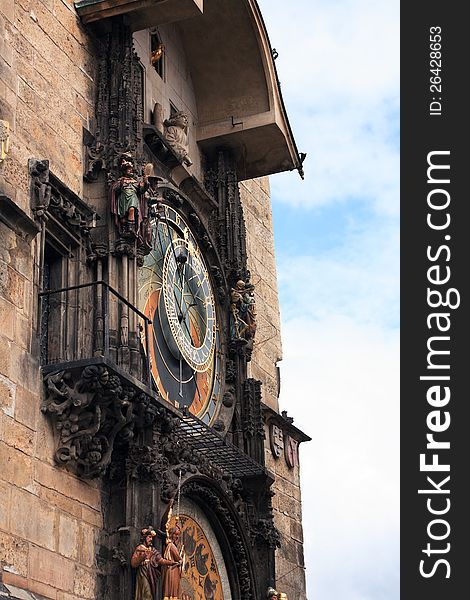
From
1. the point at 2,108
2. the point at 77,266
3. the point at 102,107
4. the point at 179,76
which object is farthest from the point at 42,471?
the point at 179,76

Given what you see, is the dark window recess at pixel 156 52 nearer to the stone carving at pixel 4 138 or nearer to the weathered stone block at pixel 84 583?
the stone carving at pixel 4 138

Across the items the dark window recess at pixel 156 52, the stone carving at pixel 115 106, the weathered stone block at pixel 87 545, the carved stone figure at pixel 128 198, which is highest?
the dark window recess at pixel 156 52

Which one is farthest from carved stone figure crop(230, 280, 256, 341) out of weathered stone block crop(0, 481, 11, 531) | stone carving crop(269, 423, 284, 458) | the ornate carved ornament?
weathered stone block crop(0, 481, 11, 531)

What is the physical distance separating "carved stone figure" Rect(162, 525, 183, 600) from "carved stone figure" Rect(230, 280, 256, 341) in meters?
3.70

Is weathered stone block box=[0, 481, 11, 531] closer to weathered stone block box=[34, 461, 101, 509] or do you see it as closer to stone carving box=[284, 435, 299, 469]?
weathered stone block box=[34, 461, 101, 509]

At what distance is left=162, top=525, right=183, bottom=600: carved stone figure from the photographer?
34.8 feet

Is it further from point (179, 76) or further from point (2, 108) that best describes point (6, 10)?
point (179, 76)

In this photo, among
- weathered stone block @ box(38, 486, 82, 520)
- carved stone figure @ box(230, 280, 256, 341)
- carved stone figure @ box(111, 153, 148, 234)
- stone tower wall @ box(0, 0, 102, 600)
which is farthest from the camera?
carved stone figure @ box(230, 280, 256, 341)

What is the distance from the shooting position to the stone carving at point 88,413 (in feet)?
33.9

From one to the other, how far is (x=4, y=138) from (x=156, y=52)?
430cm

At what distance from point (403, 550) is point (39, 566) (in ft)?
10.5

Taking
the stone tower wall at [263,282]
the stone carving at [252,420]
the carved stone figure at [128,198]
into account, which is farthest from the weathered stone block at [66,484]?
the stone tower wall at [263,282]

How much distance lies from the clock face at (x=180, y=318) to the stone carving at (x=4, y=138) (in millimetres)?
2267

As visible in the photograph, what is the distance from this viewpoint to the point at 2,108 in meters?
10.7
